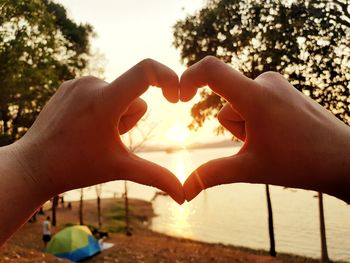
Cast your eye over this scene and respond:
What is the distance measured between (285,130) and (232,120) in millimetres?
584

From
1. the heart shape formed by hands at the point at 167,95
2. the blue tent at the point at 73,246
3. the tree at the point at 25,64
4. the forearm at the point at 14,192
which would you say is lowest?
the blue tent at the point at 73,246

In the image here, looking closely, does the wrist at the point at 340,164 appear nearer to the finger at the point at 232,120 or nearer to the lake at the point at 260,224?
the finger at the point at 232,120

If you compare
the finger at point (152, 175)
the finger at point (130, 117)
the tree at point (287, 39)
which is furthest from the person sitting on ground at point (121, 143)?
the tree at point (287, 39)

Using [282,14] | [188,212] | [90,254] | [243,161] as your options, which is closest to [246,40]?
[282,14]

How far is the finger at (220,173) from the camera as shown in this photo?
93.0 inches

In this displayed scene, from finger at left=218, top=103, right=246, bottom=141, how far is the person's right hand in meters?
0.41

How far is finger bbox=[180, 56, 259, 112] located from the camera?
2.18 m

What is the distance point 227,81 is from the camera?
2180 millimetres

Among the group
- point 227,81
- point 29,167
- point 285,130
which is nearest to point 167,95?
point 227,81

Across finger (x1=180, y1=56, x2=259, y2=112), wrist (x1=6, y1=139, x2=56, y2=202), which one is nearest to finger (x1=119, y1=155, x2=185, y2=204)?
wrist (x1=6, y1=139, x2=56, y2=202)

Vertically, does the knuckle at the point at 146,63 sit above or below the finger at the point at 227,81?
above

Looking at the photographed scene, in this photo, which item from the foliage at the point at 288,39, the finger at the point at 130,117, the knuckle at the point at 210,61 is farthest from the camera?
the foliage at the point at 288,39

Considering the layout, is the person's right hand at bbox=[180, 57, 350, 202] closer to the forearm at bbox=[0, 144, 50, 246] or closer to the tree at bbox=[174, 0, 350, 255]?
the forearm at bbox=[0, 144, 50, 246]

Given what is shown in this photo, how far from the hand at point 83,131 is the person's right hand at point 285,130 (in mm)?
295
